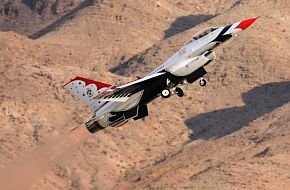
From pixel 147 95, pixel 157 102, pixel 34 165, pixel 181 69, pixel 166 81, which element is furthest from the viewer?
pixel 157 102

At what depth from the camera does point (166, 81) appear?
72.9 m

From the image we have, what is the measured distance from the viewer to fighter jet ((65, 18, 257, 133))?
70750 millimetres

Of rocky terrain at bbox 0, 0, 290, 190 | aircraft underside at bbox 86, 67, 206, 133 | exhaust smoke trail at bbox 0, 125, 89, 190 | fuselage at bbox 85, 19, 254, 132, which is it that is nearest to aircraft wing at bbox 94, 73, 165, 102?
fuselage at bbox 85, 19, 254, 132

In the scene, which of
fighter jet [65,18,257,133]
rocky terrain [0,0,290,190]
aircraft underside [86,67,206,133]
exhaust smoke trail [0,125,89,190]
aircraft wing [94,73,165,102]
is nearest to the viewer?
fighter jet [65,18,257,133]

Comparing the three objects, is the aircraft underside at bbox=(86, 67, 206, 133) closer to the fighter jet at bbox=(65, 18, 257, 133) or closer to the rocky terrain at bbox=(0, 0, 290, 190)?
the fighter jet at bbox=(65, 18, 257, 133)

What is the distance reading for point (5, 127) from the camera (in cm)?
11712

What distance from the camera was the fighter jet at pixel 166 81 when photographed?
2785 inches

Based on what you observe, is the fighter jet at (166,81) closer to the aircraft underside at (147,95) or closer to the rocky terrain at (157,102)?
the aircraft underside at (147,95)

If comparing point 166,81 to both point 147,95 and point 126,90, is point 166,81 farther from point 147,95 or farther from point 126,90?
point 126,90

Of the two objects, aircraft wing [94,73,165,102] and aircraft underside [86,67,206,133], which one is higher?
aircraft wing [94,73,165,102]

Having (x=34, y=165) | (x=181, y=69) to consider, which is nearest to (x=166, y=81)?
(x=181, y=69)

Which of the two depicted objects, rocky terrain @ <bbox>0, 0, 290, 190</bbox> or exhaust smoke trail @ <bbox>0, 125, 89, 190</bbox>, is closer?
exhaust smoke trail @ <bbox>0, 125, 89, 190</bbox>

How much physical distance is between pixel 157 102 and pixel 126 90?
174 ft

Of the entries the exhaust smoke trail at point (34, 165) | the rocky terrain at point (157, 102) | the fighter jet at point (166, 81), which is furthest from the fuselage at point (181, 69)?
the rocky terrain at point (157, 102)
